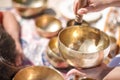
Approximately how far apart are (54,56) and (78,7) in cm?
30

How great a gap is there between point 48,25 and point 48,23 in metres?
0.01

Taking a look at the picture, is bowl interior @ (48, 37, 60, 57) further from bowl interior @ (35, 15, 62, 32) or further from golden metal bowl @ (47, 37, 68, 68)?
bowl interior @ (35, 15, 62, 32)

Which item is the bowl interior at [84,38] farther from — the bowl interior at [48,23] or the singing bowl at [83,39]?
the bowl interior at [48,23]

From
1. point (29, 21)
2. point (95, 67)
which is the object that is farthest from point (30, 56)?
point (95, 67)

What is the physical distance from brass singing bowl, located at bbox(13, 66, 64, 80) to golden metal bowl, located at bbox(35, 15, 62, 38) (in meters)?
0.36

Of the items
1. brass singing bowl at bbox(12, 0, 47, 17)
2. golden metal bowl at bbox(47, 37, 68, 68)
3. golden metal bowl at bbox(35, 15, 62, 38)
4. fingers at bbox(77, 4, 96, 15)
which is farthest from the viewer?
brass singing bowl at bbox(12, 0, 47, 17)

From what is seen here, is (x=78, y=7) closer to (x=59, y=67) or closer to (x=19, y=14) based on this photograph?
(x=59, y=67)

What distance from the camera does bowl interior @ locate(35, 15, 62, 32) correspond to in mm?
1311

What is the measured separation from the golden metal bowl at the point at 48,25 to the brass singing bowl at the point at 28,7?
0.07 m

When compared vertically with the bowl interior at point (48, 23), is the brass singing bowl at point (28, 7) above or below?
above

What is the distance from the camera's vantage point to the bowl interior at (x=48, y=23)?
4.30 ft

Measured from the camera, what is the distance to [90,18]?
134 cm

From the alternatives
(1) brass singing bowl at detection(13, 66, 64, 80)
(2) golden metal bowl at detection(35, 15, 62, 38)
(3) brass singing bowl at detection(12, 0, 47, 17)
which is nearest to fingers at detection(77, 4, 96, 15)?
(1) brass singing bowl at detection(13, 66, 64, 80)

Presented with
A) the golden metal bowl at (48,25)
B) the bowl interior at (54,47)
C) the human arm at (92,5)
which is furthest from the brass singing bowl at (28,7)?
the human arm at (92,5)
